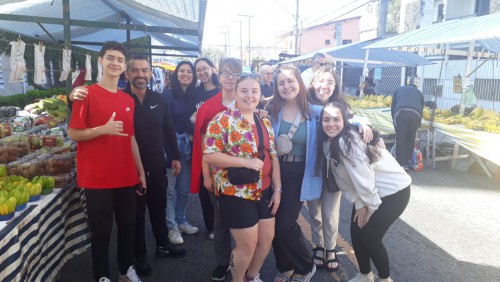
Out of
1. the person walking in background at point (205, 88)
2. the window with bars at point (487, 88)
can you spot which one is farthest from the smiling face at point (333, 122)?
the window with bars at point (487, 88)

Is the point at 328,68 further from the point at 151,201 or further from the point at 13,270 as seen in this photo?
the point at 13,270

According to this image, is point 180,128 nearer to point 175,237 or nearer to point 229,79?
point 229,79

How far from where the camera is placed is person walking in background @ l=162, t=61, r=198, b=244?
369 centimetres

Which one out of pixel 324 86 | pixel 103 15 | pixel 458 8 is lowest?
pixel 324 86

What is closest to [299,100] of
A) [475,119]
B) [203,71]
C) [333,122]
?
[333,122]

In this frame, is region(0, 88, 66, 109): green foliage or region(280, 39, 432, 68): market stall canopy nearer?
region(0, 88, 66, 109): green foliage

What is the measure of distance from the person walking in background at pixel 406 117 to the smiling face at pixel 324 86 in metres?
4.00

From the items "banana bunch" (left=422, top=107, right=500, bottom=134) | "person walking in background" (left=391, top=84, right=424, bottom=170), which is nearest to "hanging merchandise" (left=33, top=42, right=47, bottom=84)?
"person walking in background" (left=391, top=84, right=424, bottom=170)

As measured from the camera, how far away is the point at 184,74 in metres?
3.66

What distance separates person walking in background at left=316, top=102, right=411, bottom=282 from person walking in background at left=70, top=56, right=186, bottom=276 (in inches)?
56.2

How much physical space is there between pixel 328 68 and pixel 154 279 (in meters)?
2.42

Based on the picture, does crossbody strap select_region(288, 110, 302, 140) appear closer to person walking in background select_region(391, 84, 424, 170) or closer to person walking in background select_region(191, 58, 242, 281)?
person walking in background select_region(191, 58, 242, 281)

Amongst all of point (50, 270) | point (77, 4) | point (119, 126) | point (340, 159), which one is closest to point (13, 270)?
point (50, 270)

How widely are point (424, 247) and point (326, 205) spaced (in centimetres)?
149
